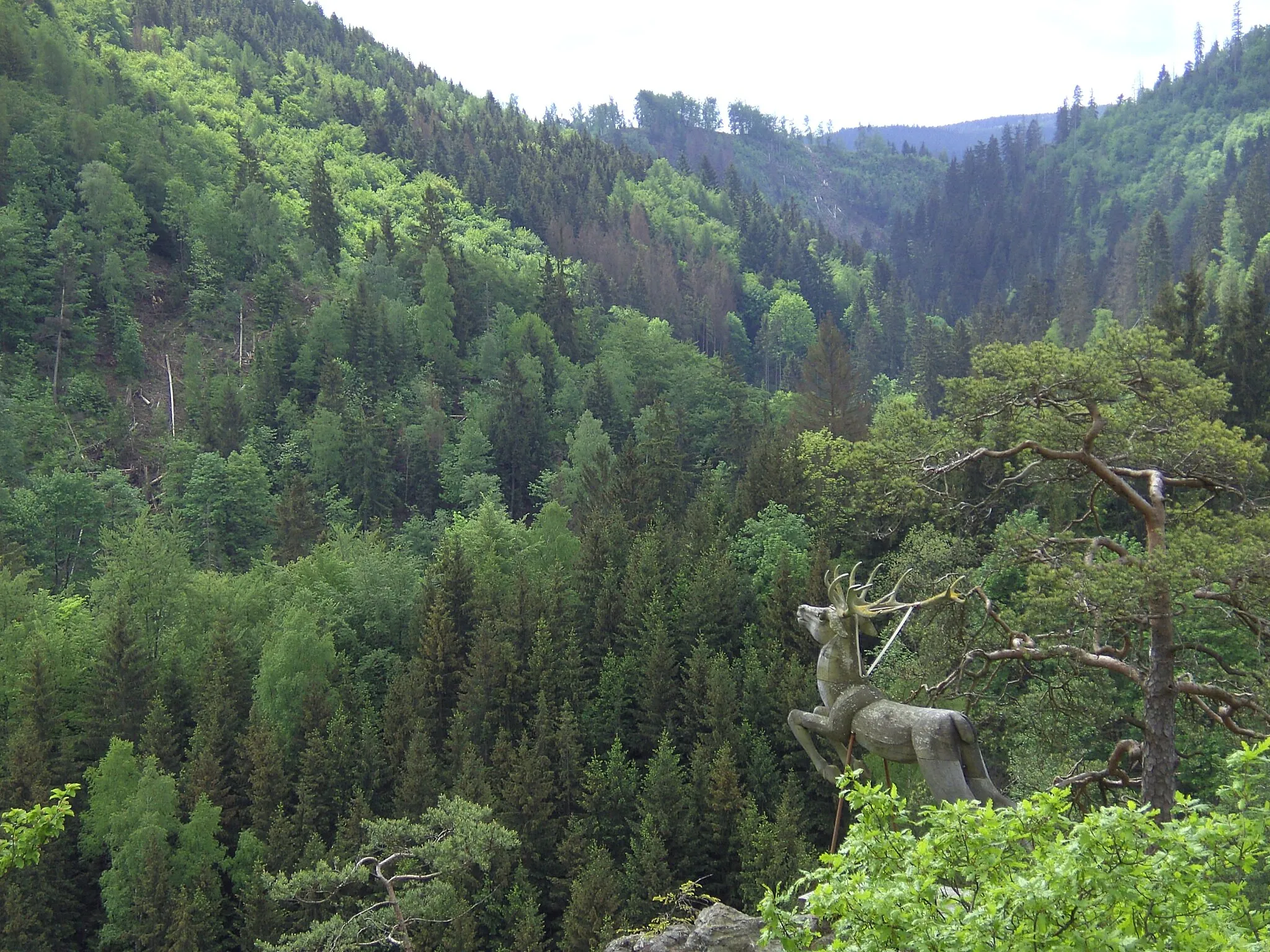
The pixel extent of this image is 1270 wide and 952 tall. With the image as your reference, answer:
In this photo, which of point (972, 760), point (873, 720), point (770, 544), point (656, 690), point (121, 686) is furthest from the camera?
point (121, 686)

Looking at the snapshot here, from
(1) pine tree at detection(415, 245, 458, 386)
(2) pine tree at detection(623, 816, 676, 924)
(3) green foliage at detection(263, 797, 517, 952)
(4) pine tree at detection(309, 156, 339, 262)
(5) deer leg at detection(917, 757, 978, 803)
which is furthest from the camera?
(4) pine tree at detection(309, 156, 339, 262)

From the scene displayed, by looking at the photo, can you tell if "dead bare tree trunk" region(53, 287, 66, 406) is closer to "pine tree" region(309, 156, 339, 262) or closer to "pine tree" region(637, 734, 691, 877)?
"pine tree" region(309, 156, 339, 262)

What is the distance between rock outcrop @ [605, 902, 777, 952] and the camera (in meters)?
19.1

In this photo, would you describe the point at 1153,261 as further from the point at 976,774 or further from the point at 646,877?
the point at 976,774

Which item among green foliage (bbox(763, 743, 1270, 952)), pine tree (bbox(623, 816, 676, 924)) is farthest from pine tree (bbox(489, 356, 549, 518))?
green foliage (bbox(763, 743, 1270, 952))

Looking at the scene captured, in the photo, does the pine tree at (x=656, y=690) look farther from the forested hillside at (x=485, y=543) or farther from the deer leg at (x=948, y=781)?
the deer leg at (x=948, y=781)

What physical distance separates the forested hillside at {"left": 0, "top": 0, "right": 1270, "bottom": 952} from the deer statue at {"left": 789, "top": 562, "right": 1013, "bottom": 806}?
178 cm

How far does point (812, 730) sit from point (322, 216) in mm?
123857

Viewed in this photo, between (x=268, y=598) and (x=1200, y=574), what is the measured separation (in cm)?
5666

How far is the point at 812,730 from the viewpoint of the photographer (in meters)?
14.8

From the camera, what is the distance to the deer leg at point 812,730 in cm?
1434

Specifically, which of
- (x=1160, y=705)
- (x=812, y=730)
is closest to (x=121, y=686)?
(x=812, y=730)

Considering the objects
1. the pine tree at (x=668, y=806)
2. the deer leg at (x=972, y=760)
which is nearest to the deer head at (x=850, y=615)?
the deer leg at (x=972, y=760)

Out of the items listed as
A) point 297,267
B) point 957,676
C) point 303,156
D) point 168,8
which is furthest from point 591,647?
point 168,8
